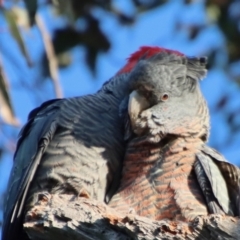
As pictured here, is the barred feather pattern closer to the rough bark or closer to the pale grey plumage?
the pale grey plumage

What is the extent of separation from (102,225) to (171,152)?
3.23 ft

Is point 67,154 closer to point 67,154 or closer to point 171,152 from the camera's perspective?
point 67,154

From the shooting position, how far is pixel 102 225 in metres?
3.09

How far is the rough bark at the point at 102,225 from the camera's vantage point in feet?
9.56

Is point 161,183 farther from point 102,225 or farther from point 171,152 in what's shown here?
point 102,225

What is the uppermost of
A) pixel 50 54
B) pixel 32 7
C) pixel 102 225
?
pixel 50 54

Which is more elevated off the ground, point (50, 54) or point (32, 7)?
point (50, 54)

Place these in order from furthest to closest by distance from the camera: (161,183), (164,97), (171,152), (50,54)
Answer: (50,54) < (164,97) < (171,152) < (161,183)

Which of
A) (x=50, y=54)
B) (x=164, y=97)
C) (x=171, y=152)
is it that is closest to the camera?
(x=171, y=152)

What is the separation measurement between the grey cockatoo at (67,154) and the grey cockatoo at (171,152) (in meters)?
0.08

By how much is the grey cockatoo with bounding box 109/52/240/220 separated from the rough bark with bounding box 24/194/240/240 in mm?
565

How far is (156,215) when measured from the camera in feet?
12.3

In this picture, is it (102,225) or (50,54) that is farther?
(50,54)

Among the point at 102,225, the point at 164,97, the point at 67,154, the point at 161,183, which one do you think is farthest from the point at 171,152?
the point at 102,225
